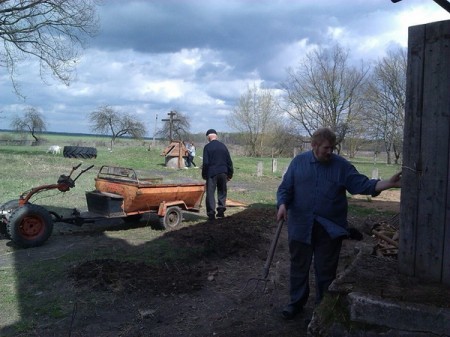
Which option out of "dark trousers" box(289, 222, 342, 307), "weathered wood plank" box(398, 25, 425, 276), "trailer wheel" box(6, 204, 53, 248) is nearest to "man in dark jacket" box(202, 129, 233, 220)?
"trailer wheel" box(6, 204, 53, 248)

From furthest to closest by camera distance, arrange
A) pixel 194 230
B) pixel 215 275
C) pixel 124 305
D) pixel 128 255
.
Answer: pixel 194 230 < pixel 128 255 < pixel 215 275 < pixel 124 305

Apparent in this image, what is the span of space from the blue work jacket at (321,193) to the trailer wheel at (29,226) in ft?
14.4

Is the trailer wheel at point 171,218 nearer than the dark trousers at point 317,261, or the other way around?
the dark trousers at point 317,261

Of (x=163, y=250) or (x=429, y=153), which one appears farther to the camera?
(x=163, y=250)

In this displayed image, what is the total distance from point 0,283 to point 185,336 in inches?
105

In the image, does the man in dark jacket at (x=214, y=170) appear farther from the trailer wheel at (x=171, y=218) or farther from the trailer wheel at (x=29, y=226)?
the trailer wheel at (x=29, y=226)

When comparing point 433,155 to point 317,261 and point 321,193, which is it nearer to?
point 321,193

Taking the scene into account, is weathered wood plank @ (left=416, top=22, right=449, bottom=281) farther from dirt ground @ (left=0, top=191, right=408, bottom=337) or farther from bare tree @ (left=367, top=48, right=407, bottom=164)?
bare tree @ (left=367, top=48, right=407, bottom=164)

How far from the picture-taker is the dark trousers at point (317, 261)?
4.02 meters

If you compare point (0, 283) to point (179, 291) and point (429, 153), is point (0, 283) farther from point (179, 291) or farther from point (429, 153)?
point (429, 153)

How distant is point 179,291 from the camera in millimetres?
5160

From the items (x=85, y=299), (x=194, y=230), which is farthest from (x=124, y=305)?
(x=194, y=230)

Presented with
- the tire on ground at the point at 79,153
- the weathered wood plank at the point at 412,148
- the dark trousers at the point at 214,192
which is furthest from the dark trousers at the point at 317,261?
the tire on ground at the point at 79,153

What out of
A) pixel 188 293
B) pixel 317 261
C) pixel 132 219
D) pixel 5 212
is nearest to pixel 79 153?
pixel 132 219
